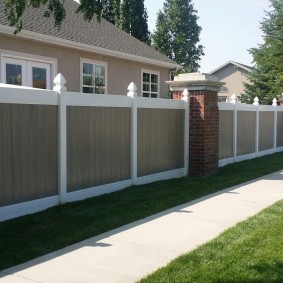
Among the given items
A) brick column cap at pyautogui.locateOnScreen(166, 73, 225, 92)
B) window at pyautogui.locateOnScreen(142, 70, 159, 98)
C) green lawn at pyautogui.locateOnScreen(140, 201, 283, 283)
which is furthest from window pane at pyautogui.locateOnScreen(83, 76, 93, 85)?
green lawn at pyautogui.locateOnScreen(140, 201, 283, 283)

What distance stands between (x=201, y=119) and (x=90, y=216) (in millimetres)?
4723

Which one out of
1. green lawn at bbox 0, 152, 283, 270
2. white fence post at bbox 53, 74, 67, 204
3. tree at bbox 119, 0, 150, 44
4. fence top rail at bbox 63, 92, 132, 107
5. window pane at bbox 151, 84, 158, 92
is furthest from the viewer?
tree at bbox 119, 0, 150, 44

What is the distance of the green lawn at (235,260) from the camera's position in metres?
4.09

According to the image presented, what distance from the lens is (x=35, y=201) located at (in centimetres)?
652

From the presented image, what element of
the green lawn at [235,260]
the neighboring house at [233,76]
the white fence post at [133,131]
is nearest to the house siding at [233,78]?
the neighboring house at [233,76]

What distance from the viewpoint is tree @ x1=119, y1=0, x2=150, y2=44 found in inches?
1406

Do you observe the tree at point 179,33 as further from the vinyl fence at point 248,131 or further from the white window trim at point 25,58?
the white window trim at point 25,58

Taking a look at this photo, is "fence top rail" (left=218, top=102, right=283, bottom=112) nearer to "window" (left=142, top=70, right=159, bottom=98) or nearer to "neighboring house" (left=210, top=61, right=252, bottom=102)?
"window" (left=142, top=70, right=159, bottom=98)

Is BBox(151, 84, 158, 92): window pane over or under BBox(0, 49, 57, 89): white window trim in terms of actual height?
under

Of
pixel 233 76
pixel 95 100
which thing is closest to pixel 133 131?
pixel 95 100

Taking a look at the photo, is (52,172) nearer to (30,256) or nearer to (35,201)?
(35,201)

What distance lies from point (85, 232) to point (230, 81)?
39.2m

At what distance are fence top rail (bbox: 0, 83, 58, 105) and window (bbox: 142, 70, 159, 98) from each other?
37.6ft

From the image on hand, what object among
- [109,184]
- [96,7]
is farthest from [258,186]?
[96,7]
